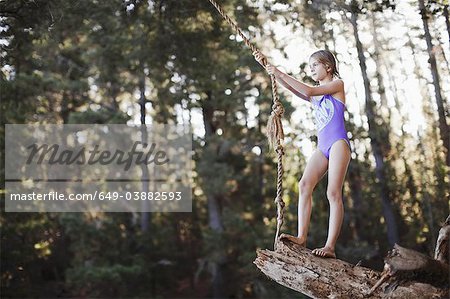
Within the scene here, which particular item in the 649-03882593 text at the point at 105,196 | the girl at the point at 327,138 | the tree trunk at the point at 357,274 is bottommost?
the tree trunk at the point at 357,274

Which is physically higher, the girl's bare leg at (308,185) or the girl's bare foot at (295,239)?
the girl's bare leg at (308,185)

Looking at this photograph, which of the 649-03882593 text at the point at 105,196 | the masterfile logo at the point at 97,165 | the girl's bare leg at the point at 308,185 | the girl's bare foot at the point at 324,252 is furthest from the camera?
the masterfile logo at the point at 97,165

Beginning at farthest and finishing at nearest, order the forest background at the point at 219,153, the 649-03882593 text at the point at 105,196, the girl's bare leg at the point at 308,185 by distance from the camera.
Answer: the 649-03882593 text at the point at 105,196 → the forest background at the point at 219,153 → the girl's bare leg at the point at 308,185

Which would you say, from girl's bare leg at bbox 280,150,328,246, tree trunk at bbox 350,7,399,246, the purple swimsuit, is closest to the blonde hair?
the purple swimsuit

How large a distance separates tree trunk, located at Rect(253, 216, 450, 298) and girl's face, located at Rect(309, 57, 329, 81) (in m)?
0.93

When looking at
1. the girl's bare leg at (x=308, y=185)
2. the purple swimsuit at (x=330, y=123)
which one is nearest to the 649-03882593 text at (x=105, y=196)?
the girl's bare leg at (x=308, y=185)

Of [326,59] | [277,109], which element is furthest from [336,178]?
[326,59]

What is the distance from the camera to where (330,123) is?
280cm

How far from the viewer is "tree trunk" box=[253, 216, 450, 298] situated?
2100 mm

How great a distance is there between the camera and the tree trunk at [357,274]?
2.10 metres

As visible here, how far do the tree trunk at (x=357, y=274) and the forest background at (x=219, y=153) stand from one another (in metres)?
3.97

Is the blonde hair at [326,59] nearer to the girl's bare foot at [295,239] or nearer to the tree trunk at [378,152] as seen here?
the girl's bare foot at [295,239]

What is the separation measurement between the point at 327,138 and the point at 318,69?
1.27 ft

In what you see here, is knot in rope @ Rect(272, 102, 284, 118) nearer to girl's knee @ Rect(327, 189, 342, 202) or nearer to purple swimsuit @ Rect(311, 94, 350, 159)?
purple swimsuit @ Rect(311, 94, 350, 159)
